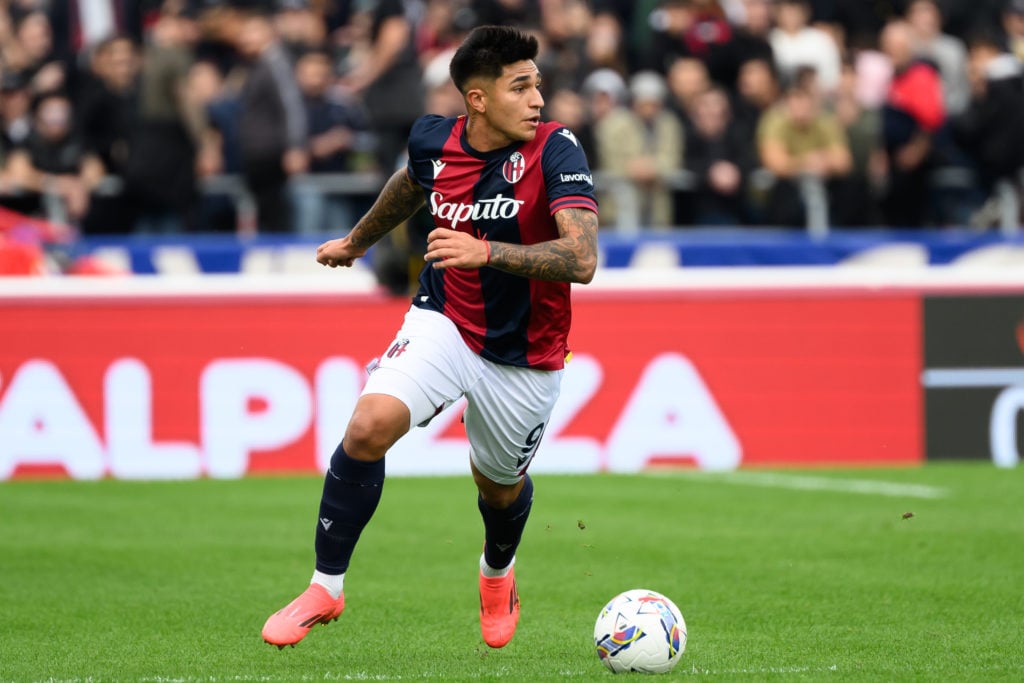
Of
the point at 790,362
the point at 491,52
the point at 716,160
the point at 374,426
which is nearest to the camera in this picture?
the point at 374,426

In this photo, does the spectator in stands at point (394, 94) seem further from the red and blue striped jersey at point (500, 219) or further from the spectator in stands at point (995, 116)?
Result: the red and blue striped jersey at point (500, 219)

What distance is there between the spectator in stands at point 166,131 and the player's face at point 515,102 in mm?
10891

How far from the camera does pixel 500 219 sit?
645cm

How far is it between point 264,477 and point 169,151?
5.19 meters

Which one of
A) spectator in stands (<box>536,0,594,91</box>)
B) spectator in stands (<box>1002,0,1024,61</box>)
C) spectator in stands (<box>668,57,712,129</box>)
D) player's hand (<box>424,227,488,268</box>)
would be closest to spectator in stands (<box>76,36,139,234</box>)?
spectator in stands (<box>536,0,594,91</box>)

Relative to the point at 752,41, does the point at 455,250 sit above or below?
above

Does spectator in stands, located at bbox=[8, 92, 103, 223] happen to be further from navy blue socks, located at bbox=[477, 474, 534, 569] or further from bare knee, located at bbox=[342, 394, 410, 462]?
bare knee, located at bbox=[342, 394, 410, 462]

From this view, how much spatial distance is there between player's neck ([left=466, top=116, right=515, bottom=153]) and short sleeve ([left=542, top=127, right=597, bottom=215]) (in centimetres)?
18

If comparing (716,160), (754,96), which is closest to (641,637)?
(716,160)

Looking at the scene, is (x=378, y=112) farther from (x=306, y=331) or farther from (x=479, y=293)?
(x=479, y=293)

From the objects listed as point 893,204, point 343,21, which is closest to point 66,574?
point 893,204

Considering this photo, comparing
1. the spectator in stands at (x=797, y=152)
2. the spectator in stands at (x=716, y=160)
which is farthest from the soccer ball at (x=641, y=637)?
the spectator in stands at (x=797, y=152)

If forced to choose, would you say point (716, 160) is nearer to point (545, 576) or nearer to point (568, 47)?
point (568, 47)

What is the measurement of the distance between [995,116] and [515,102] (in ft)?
38.7
